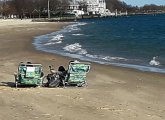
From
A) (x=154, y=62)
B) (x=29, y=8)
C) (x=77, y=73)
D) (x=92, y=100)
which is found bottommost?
(x=29, y=8)

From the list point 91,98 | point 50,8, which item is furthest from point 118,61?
point 50,8

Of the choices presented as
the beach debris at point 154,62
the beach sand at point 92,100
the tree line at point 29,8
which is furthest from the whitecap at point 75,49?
the tree line at point 29,8

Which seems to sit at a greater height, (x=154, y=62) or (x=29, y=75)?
(x=29, y=75)

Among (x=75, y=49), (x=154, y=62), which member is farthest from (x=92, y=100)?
(x=75, y=49)

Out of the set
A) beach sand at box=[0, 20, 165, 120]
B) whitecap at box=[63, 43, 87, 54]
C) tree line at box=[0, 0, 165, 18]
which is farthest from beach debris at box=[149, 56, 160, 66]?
tree line at box=[0, 0, 165, 18]

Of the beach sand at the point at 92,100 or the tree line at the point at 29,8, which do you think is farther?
the tree line at the point at 29,8

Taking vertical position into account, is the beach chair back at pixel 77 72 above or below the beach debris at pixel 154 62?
above

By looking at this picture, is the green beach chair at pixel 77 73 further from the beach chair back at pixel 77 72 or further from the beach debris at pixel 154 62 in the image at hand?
the beach debris at pixel 154 62

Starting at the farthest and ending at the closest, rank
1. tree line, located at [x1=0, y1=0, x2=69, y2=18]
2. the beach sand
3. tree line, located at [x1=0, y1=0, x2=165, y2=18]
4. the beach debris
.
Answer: tree line, located at [x1=0, y1=0, x2=165, y2=18] → tree line, located at [x1=0, y1=0, x2=69, y2=18] → the beach debris → the beach sand

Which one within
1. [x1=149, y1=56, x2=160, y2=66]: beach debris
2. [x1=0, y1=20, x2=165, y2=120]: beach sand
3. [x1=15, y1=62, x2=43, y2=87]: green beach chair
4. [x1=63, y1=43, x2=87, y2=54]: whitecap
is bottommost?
[x1=63, y1=43, x2=87, y2=54]: whitecap

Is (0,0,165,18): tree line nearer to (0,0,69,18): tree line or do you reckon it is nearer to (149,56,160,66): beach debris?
(0,0,69,18): tree line

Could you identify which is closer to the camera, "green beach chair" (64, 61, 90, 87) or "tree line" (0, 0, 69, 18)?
"green beach chair" (64, 61, 90, 87)

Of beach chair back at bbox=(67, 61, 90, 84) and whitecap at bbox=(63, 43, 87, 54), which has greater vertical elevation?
beach chair back at bbox=(67, 61, 90, 84)

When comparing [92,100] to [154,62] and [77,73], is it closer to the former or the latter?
[77,73]
